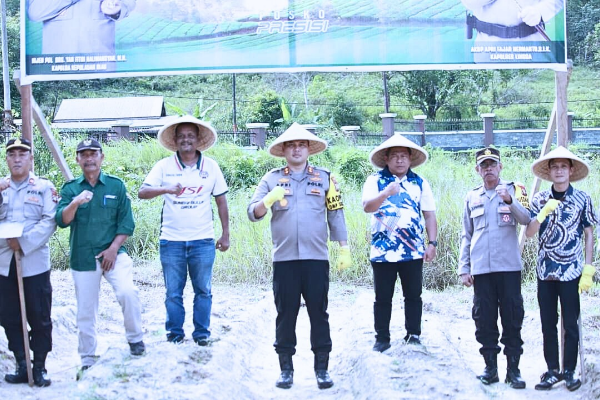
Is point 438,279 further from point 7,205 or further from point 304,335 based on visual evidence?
point 7,205

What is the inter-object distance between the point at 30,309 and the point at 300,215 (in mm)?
2112

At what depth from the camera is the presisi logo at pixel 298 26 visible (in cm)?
842

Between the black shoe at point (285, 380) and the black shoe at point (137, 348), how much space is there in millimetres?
1043

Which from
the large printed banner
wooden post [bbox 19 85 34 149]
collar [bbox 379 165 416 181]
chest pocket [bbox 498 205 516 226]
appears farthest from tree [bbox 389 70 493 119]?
chest pocket [bbox 498 205 516 226]

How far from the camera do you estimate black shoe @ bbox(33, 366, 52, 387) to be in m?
5.69

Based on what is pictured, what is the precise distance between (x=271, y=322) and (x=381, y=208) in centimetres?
302

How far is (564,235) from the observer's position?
5730 mm

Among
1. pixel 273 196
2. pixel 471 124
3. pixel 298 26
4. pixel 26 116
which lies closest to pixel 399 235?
pixel 273 196

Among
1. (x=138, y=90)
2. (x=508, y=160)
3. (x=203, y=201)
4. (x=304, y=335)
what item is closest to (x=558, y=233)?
(x=203, y=201)

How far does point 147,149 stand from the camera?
59.6 ft

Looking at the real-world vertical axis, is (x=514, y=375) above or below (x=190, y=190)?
below

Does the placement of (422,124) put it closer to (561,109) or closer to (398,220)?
(561,109)

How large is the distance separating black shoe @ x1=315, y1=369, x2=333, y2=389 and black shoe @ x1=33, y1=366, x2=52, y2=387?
6.52 ft

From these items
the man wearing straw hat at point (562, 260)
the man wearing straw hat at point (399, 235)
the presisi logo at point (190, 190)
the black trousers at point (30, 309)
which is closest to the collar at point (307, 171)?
the man wearing straw hat at point (399, 235)
